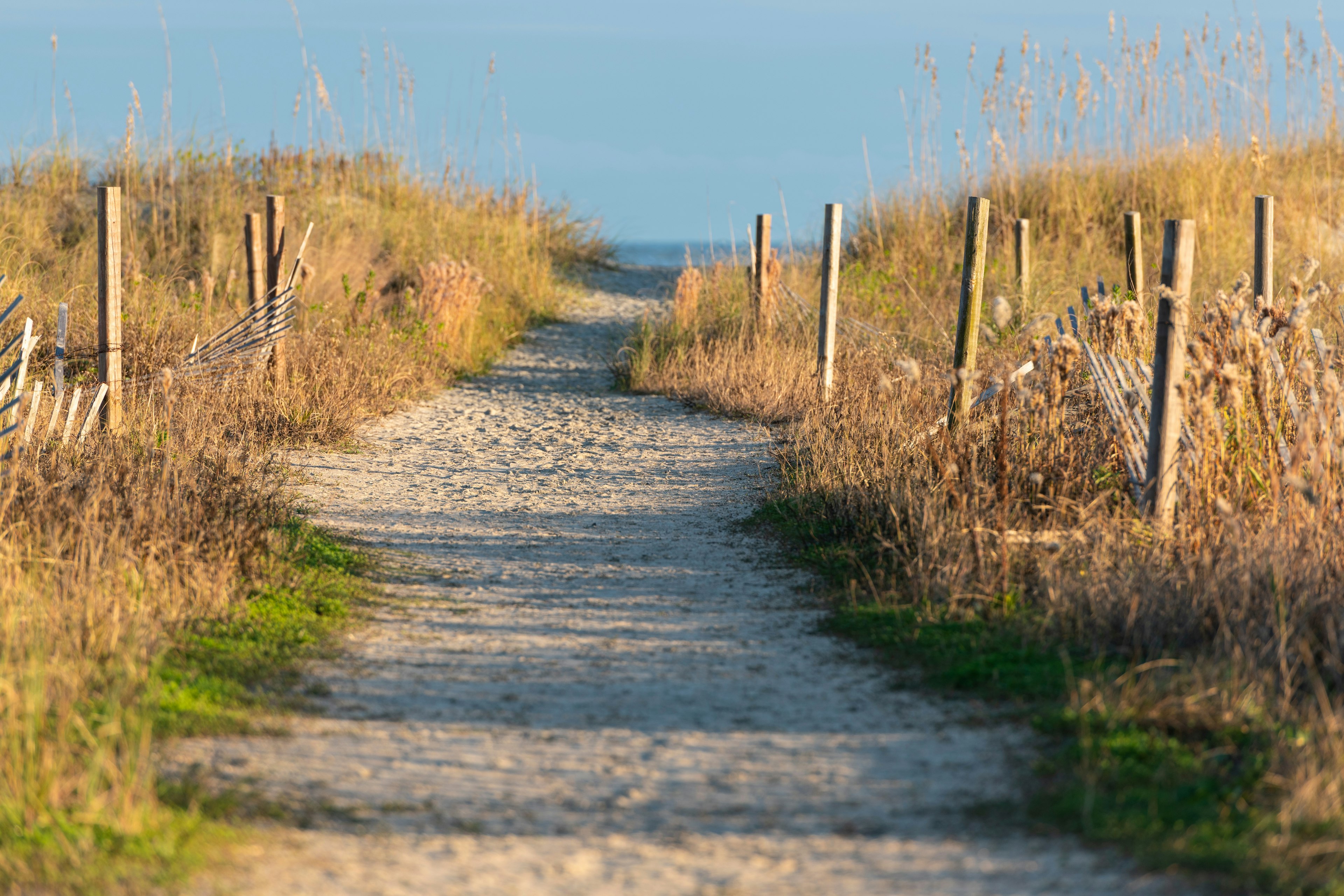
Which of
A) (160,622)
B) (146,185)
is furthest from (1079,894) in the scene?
(146,185)

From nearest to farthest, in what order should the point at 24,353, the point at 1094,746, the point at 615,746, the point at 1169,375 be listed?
the point at 1094,746 → the point at 615,746 → the point at 1169,375 → the point at 24,353

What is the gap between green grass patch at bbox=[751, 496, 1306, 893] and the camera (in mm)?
2477

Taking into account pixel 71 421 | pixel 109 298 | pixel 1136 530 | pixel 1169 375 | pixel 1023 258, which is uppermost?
pixel 1023 258

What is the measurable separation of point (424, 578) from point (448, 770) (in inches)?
74.3

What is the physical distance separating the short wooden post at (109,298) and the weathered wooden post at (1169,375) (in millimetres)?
5139

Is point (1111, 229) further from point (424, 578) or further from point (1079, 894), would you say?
point (1079, 894)

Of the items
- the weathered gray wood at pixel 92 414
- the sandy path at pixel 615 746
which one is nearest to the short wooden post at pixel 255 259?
the weathered gray wood at pixel 92 414

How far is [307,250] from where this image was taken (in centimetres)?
1126

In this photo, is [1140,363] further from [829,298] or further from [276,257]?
[276,257]

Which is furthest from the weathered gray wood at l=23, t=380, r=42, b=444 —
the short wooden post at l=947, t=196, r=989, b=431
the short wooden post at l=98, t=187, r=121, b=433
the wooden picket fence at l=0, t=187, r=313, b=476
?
the short wooden post at l=947, t=196, r=989, b=431

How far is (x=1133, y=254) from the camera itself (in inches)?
295

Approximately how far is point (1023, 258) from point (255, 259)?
645 centimetres

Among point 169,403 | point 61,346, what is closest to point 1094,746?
point 169,403

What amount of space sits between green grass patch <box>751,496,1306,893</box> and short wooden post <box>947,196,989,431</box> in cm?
154
